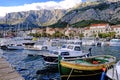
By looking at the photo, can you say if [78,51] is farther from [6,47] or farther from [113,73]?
[6,47]

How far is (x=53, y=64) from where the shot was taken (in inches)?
1666

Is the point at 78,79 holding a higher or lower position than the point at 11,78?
lower

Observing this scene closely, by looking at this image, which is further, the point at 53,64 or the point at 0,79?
the point at 53,64

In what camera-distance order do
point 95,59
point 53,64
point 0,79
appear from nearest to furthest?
point 0,79, point 95,59, point 53,64

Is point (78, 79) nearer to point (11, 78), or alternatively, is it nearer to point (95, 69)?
point (95, 69)

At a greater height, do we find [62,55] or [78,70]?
[62,55]

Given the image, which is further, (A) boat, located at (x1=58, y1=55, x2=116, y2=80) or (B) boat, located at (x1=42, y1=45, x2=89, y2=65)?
(B) boat, located at (x1=42, y1=45, x2=89, y2=65)

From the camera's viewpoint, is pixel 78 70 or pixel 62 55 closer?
pixel 78 70

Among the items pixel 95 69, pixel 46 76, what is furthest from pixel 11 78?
pixel 46 76

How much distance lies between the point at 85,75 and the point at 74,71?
1.49m

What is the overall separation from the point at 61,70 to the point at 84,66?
2581 millimetres

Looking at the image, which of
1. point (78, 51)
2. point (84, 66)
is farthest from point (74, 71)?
point (78, 51)

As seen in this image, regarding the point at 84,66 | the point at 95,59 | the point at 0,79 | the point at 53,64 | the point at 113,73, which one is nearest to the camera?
the point at 0,79

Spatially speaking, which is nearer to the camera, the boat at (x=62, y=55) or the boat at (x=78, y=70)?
the boat at (x=78, y=70)
